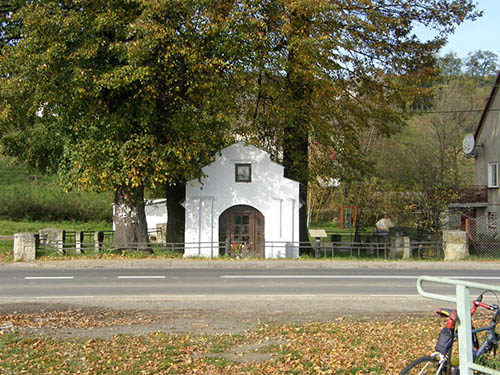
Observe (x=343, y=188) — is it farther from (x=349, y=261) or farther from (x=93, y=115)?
(x=93, y=115)

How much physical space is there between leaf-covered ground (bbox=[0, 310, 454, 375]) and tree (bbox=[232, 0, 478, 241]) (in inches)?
560

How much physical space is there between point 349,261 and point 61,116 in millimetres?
11684

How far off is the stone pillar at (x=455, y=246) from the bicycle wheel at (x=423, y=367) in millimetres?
18514

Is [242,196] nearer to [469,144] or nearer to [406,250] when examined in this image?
[406,250]

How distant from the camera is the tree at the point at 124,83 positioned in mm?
20109

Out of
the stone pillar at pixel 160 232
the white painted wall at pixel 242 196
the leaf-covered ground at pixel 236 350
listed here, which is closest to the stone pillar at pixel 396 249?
the white painted wall at pixel 242 196

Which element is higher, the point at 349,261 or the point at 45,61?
the point at 45,61

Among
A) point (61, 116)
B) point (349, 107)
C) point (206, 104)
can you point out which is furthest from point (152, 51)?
point (349, 107)

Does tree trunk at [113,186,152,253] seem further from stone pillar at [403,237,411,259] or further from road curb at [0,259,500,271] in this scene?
stone pillar at [403,237,411,259]

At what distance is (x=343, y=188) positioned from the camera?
147 ft

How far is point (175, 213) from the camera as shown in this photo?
26500mm

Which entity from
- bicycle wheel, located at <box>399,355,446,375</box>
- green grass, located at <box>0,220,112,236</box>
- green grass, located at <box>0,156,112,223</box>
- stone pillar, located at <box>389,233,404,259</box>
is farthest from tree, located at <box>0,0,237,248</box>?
green grass, located at <box>0,156,112,223</box>

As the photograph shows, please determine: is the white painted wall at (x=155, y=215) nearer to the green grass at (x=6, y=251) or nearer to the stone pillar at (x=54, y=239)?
the green grass at (x=6, y=251)

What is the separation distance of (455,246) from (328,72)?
8.45m
